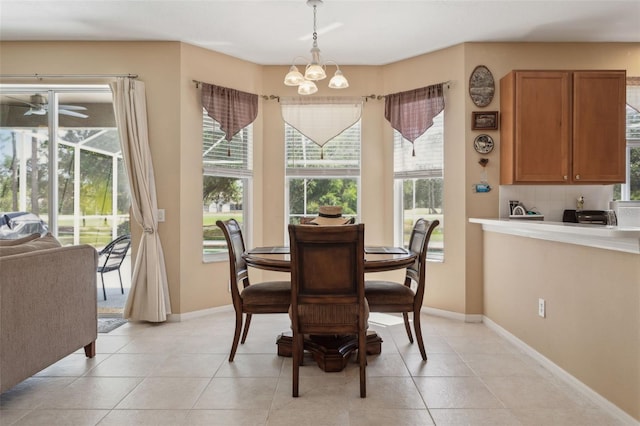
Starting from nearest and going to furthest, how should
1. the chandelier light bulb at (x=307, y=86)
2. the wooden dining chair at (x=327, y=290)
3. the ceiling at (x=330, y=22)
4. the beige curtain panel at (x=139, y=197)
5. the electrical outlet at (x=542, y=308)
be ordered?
the wooden dining chair at (x=327, y=290), the electrical outlet at (x=542, y=308), the chandelier light bulb at (x=307, y=86), the ceiling at (x=330, y=22), the beige curtain panel at (x=139, y=197)

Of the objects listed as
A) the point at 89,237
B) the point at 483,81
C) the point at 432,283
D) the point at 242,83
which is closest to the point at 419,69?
the point at 483,81

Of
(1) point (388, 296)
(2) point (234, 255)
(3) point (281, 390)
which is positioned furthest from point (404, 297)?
(2) point (234, 255)

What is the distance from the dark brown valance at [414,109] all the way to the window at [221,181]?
1.59 meters

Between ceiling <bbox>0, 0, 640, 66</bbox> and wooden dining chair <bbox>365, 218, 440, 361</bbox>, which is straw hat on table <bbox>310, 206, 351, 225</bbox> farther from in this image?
ceiling <bbox>0, 0, 640, 66</bbox>

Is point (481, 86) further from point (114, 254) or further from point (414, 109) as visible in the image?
point (114, 254)

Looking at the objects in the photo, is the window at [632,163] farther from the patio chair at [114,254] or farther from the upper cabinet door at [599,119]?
the patio chair at [114,254]

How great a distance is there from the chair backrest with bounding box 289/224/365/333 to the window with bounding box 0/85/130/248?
2.59 m

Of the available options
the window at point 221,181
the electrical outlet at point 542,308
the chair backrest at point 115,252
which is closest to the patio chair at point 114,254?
the chair backrest at point 115,252

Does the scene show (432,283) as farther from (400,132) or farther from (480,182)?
(400,132)

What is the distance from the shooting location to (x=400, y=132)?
4168 millimetres

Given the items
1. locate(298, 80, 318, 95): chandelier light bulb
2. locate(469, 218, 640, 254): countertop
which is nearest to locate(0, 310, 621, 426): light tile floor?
locate(469, 218, 640, 254): countertop

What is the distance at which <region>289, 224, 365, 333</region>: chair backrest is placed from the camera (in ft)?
7.14

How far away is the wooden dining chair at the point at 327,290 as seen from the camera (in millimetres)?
2178

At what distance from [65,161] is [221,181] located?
5.16ft
